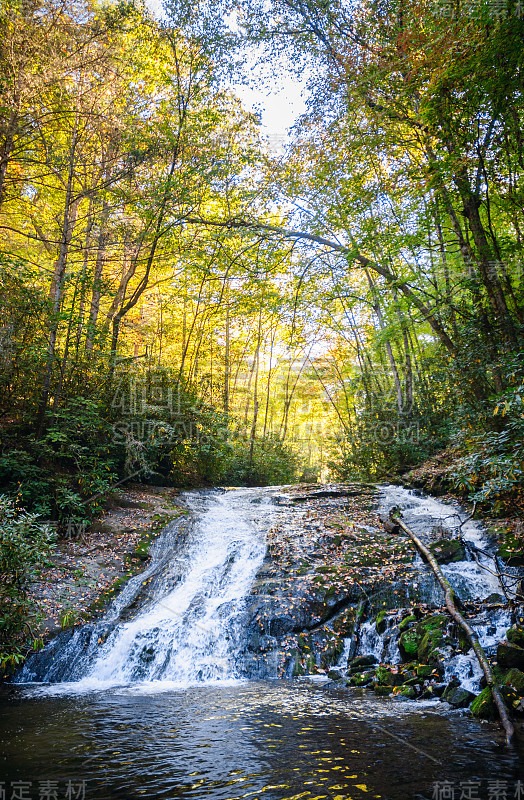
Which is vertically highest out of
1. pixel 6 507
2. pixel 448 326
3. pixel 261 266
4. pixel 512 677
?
pixel 261 266

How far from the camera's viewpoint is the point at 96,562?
8.80 meters

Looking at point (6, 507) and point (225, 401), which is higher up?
point (225, 401)

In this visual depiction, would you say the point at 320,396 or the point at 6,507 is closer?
the point at 6,507

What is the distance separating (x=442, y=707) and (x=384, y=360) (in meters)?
14.3

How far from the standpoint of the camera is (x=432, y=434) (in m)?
13.9

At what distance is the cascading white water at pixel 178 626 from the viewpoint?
634cm

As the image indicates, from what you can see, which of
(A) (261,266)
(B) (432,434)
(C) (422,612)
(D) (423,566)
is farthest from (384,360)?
(C) (422,612)

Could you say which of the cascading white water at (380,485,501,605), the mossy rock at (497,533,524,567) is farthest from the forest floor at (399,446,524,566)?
the cascading white water at (380,485,501,605)

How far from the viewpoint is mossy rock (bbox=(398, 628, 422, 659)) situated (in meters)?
5.90

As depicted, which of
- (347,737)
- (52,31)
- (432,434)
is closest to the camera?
(347,737)

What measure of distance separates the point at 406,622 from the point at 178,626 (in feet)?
12.0

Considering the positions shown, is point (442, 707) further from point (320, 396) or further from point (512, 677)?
point (320, 396)

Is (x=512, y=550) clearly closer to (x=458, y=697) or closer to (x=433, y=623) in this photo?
(x=433, y=623)

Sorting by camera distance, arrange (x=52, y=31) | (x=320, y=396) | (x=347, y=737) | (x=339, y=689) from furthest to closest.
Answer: (x=320, y=396)
(x=52, y=31)
(x=339, y=689)
(x=347, y=737)
